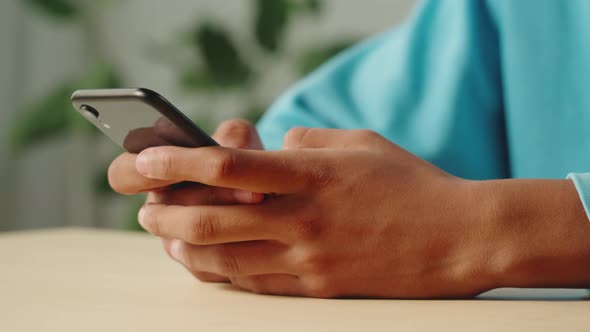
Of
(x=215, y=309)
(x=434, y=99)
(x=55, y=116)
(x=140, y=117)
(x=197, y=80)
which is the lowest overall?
(x=215, y=309)

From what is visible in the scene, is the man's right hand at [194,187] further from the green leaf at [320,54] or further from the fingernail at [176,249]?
the green leaf at [320,54]

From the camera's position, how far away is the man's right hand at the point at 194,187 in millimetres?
482

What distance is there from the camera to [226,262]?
1.59 ft

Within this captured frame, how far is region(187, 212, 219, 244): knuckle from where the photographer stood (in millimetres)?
459

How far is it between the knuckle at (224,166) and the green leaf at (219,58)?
5.89 ft

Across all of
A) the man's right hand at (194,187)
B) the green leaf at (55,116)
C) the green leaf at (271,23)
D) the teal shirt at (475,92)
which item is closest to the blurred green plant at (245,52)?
the green leaf at (271,23)

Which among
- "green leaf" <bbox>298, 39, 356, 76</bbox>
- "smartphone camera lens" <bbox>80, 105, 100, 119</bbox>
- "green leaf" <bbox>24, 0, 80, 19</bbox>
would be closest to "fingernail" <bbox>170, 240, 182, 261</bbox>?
"smartphone camera lens" <bbox>80, 105, 100, 119</bbox>

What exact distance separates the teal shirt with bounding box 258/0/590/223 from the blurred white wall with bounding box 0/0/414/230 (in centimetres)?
138

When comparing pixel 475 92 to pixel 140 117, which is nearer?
pixel 140 117

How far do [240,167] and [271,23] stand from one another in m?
1.81

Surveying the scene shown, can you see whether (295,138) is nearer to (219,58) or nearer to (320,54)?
(320,54)

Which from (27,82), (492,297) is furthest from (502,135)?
(27,82)

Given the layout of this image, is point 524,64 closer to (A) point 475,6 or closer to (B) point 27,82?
(A) point 475,6

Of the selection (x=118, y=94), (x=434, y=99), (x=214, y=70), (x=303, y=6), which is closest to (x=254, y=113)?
(x=214, y=70)
